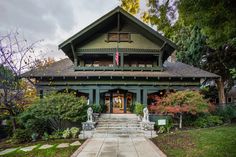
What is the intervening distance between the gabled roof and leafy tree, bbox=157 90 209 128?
16.3 feet

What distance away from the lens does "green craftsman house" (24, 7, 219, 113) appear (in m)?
15.6

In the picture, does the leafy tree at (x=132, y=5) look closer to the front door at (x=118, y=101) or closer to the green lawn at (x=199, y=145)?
the green lawn at (x=199, y=145)

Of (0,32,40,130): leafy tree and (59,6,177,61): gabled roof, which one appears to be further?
(59,6,177,61): gabled roof

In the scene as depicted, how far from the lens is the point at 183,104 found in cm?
1260

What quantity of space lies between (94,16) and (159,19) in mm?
14036

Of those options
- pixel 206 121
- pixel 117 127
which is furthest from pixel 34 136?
pixel 206 121

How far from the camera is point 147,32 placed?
16.3 m

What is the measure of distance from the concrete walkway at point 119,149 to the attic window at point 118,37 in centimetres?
957

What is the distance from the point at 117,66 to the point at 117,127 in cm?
585

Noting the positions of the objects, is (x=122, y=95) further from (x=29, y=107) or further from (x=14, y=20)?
(x=14, y=20)

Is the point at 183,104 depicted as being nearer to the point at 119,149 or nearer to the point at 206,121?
the point at 206,121

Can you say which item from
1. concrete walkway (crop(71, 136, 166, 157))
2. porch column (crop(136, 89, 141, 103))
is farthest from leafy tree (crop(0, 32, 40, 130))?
porch column (crop(136, 89, 141, 103))

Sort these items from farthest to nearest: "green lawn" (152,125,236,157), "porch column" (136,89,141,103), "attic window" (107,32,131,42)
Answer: "attic window" (107,32,131,42), "porch column" (136,89,141,103), "green lawn" (152,125,236,157)

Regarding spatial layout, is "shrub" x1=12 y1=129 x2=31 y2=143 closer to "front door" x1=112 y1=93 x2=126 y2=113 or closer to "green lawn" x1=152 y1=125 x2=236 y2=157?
"green lawn" x1=152 y1=125 x2=236 y2=157
